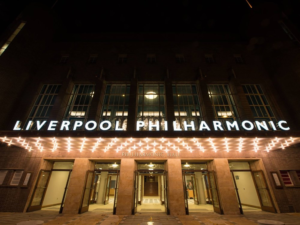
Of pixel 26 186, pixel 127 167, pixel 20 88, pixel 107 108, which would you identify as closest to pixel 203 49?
pixel 107 108

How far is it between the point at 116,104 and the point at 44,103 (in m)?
6.65

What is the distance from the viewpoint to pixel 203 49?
626 inches

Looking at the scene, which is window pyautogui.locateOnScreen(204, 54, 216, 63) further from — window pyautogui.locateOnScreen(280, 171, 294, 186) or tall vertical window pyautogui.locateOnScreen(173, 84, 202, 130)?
window pyautogui.locateOnScreen(280, 171, 294, 186)

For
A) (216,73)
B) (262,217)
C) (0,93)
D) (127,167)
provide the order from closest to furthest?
(262,217) < (127,167) < (0,93) < (216,73)

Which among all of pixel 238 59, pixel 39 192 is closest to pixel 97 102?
pixel 39 192

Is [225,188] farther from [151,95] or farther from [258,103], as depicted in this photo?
[151,95]

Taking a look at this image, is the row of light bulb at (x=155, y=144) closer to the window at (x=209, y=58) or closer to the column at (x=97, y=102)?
the column at (x=97, y=102)

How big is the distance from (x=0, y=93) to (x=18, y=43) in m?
5.09

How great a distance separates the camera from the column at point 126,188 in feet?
29.7

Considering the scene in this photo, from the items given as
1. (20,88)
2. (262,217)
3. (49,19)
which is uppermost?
(49,19)

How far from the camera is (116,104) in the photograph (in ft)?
43.8

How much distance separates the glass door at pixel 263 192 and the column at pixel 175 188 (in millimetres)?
5734

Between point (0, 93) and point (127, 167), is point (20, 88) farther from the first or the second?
point (127, 167)

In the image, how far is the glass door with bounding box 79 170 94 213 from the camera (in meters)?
9.33
